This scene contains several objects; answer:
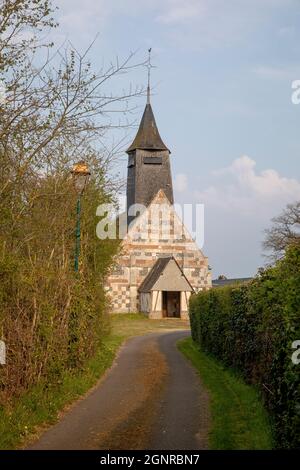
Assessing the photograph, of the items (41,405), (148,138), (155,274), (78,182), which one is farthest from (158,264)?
(41,405)

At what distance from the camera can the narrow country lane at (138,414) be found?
9234mm

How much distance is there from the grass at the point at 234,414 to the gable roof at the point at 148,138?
134 feet

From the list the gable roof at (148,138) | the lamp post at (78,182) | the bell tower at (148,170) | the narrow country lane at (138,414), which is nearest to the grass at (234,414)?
the narrow country lane at (138,414)

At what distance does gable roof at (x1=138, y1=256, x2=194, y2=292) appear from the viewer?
157ft

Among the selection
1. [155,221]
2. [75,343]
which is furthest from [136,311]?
[75,343]

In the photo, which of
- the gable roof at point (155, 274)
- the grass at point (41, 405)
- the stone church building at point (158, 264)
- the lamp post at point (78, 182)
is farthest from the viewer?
the stone church building at point (158, 264)

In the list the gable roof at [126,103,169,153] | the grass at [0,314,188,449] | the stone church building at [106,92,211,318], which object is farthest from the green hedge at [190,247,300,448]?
the gable roof at [126,103,169,153]

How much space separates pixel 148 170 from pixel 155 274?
12.0m

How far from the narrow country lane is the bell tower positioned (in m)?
38.1

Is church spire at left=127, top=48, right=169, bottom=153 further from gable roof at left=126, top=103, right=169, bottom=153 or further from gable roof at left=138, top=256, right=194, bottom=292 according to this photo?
gable roof at left=138, top=256, right=194, bottom=292

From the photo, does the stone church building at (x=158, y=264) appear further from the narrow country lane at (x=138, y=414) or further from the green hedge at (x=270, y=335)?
the narrow country lane at (x=138, y=414)

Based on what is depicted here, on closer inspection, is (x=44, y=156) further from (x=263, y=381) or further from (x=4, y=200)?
(x=263, y=381)

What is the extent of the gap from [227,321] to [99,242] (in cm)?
480

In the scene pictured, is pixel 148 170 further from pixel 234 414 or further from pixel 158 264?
pixel 234 414
